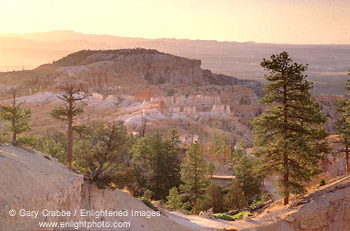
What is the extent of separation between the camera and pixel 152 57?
412 feet

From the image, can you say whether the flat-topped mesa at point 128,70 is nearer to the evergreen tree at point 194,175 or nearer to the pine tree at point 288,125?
the evergreen tree at point 194,175

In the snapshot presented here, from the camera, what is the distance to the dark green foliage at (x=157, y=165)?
32750mm

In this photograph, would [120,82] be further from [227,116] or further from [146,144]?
[146,144]

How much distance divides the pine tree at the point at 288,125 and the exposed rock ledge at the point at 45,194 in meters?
6.09

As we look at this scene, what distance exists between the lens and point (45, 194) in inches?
492

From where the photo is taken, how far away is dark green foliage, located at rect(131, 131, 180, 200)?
107 ft

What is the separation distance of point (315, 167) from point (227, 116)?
5976 centimetres

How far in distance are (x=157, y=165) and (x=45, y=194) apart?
70.0 ft

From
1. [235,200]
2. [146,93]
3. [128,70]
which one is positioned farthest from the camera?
[128,70]

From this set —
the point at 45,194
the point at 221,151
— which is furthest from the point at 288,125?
the point at 221,151

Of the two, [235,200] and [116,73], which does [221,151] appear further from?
[116,73]

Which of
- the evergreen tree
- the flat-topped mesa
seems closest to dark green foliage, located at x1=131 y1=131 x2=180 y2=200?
the evergreen tree

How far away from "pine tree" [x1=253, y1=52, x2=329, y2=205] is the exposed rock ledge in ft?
20.0

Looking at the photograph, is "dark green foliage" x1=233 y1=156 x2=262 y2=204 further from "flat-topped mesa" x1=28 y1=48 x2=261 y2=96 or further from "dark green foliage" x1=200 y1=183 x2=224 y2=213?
"flat-topped mesa" x1=28 y1=48 x2=261 y2=96
